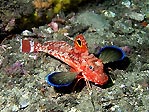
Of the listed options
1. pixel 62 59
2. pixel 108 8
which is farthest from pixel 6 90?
pixel 108 8

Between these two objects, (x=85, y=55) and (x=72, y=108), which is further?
(x=85, y=55)

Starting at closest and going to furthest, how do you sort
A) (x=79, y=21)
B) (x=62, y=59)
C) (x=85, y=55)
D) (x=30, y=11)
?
(x=85, y=55), (x=62, y=59), (x=30, y=11), (x=79, y=21)

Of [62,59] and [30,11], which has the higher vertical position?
[30,11]

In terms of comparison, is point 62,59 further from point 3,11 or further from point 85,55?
point 3,11

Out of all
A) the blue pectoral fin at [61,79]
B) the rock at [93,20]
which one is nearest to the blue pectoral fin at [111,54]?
the blue pectoral fin at [61,79]

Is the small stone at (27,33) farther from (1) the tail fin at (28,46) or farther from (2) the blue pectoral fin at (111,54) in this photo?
(2) the blue pectoral fin at (111,54)

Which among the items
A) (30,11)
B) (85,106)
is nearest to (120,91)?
(85,106)

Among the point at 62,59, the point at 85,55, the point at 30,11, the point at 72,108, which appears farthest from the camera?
the point at 30,11
